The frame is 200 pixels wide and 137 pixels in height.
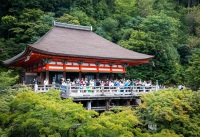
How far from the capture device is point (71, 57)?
18.9 metres

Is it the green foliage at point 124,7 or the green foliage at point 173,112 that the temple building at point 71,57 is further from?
the green foliage at point 124,7

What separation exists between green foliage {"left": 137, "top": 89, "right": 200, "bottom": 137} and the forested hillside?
8.30m

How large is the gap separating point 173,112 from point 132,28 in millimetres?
26162

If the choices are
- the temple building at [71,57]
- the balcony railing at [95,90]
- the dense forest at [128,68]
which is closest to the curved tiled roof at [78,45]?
the temple building at [71,57]

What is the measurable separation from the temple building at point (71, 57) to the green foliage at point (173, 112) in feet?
21.4

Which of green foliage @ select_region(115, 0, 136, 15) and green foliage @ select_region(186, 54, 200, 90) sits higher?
green foliage @ select_region(115, 0, 136, 15)

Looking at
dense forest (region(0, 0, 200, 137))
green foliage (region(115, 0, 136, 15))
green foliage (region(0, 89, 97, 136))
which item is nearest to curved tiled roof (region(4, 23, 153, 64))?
dense forest (region(0, 0, 200, 137))

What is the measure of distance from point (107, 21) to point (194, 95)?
2684cm

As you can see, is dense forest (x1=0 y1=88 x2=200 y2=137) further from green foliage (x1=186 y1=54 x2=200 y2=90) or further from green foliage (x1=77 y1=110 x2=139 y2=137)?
green foliage (x1=186 y1=54 x2=200 y2=90)

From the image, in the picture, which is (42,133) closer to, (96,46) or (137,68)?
(96,46)

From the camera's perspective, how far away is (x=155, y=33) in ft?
106

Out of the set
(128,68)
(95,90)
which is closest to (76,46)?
(95,90)

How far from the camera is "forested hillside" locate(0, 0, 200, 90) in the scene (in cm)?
3097

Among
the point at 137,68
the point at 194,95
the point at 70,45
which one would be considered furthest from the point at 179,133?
the point at 137,68
